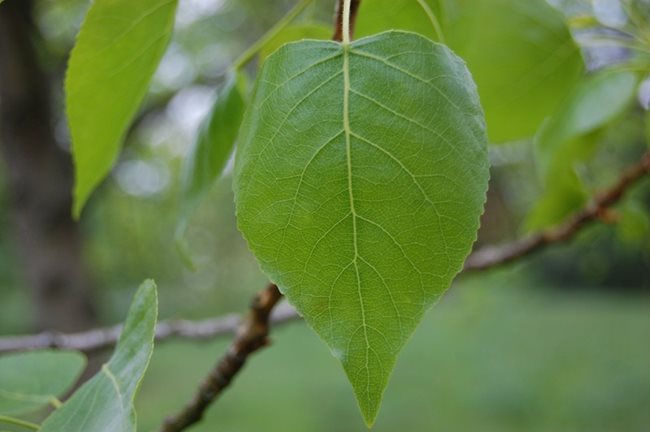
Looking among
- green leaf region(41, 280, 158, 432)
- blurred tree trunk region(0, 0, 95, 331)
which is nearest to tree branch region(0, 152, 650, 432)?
green leaf region(41, 280, 158, 432)

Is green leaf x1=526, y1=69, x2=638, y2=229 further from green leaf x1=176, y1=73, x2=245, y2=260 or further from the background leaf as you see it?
green leaf x1=176, y1=73, x2=245, y2=260

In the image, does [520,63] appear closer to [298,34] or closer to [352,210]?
[298,34]

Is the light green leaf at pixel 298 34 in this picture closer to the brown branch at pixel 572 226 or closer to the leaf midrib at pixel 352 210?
the leaf midrib at pixel 352 210

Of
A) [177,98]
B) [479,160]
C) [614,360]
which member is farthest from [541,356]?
[479,160]

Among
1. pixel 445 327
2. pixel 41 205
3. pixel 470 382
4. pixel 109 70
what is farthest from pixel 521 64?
pixel 445 327

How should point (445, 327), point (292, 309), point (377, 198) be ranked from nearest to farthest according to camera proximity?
point (377, 198), point (292, 309), point (445, 327)

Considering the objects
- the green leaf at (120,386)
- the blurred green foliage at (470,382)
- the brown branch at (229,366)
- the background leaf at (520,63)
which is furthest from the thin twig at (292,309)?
the blurred green foliage at (470,382)
